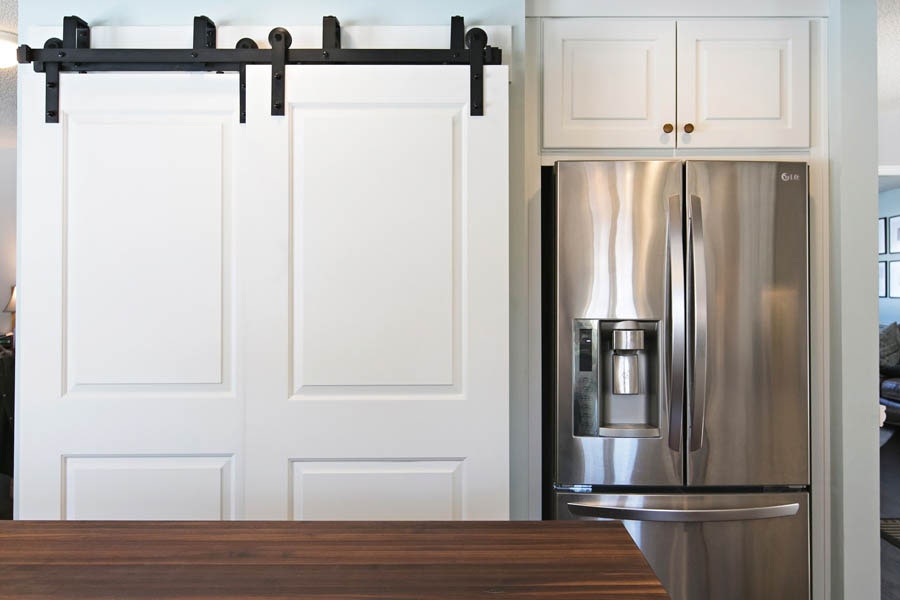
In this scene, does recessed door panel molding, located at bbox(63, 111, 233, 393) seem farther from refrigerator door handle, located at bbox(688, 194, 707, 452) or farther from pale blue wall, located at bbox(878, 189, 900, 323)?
pale blue wall, located at bbox(878, 189, 900, 323)

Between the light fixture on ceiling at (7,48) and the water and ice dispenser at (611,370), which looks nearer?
the water and ice dispenser at (611,370)

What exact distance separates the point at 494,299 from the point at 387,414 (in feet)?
1.51

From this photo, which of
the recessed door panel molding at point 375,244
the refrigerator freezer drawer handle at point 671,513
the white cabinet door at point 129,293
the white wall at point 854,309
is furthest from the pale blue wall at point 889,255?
the white cabinet door at point 129,293

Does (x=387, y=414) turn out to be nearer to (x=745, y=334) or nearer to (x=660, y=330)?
(x=660, y=330)

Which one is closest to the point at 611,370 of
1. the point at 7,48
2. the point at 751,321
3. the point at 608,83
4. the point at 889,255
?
the point at 751,321

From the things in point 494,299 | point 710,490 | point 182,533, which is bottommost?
point 710,490

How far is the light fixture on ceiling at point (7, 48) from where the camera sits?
242cm

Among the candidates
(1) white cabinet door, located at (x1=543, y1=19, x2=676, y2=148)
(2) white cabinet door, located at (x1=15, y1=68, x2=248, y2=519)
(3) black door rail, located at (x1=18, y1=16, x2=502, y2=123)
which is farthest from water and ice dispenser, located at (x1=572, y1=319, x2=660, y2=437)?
(2) white cabinet door, located at (x1=15, y1=68, x2=248, y2=519)

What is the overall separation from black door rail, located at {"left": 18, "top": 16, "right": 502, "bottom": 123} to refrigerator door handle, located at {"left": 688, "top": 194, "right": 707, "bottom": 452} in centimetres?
75

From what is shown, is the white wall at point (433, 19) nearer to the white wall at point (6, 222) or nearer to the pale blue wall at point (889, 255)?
the white wall at point (6, 222)

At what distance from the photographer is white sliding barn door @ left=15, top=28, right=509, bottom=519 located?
163 centimetres

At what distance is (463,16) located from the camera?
1761 mm

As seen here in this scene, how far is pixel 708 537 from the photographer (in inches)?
68.5

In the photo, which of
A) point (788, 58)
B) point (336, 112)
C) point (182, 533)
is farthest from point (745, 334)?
point (182, 533)
